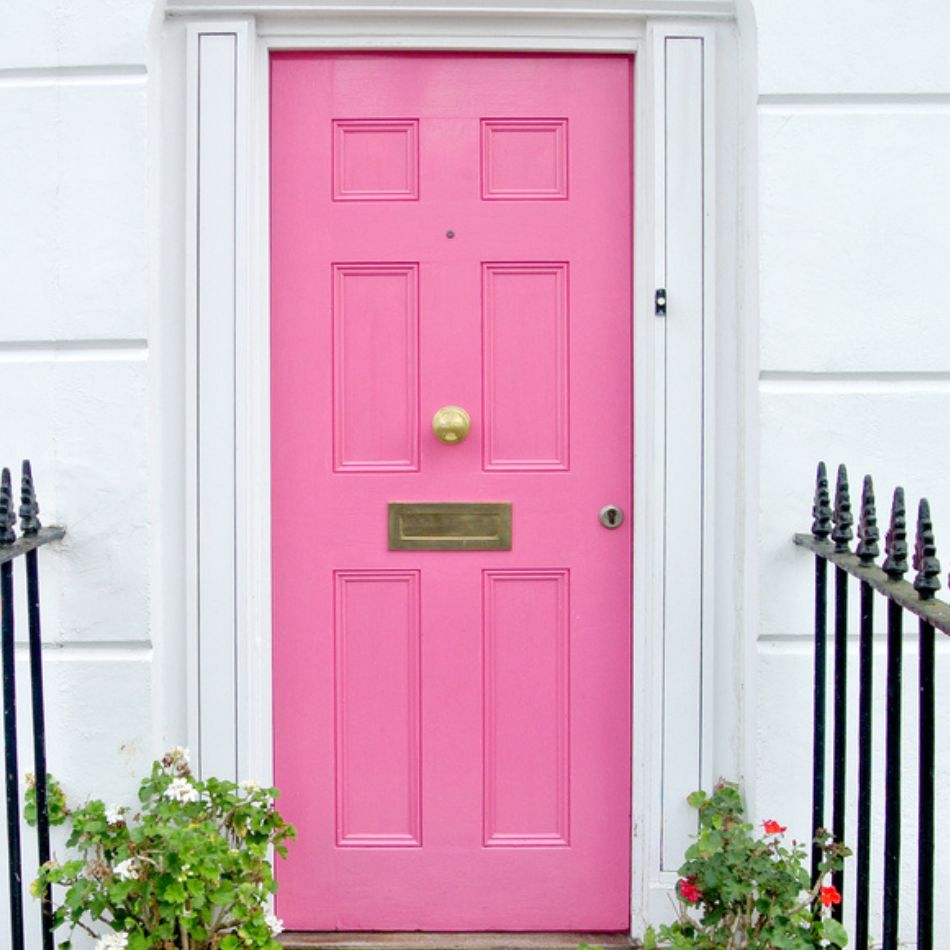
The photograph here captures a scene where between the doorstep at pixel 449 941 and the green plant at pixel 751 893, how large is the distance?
34 cm

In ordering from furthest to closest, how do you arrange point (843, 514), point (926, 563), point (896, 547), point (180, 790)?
1. point (180, 790)
2. point (843, 514)
3. point (896, 547)
4. point (926, 563)

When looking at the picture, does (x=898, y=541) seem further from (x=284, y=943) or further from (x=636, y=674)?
(x=284, y=943)

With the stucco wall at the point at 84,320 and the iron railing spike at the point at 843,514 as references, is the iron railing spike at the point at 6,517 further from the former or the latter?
the iron railing spike at the point at 843,514

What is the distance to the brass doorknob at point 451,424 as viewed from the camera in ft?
9.53

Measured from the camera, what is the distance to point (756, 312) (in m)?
2.74

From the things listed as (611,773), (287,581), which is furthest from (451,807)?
(287,581)

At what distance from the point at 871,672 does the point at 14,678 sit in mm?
1797

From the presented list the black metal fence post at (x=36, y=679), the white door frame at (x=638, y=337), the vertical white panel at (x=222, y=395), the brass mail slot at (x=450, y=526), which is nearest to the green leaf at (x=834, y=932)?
the white door frame at (x=638, y=337)

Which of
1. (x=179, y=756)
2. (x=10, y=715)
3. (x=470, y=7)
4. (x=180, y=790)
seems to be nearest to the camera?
(x=10, y=715)

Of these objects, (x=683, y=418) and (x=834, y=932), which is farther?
(x=683, y=418)

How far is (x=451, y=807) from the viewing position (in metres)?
3.02

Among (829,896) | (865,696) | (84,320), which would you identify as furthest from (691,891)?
(84,320)

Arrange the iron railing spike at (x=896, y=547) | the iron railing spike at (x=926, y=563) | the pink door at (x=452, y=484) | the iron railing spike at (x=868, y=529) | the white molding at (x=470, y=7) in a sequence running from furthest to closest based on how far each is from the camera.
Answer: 1. the pink door at (x=452, y=484)
2. the white molding at (x=470, y=7)
3. the iron railing spike at (x=868, y=529)
4. the iron railing spike at (x=896, y=547)
5. the iron railing spike at (x=926, y=563)

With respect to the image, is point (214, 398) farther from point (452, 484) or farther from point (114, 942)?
point (114, 942)
